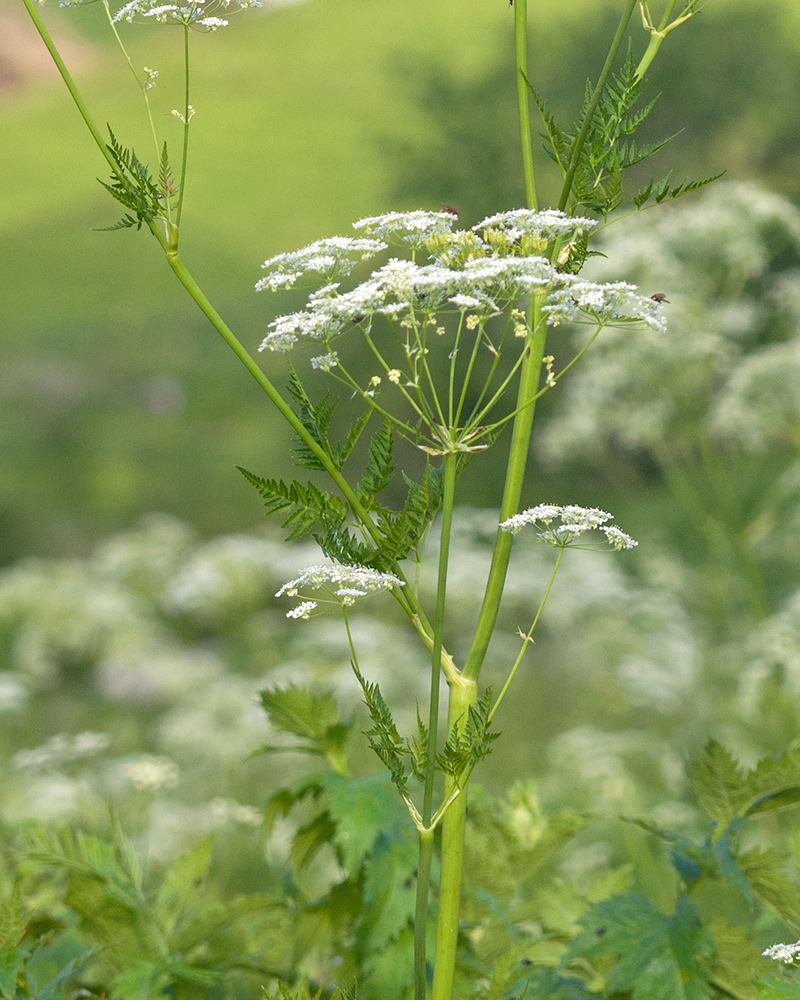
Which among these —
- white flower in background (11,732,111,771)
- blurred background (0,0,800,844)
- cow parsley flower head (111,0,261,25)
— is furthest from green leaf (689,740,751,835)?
blurred background (0,0,800,844)

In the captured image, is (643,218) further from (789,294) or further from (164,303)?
(164,303)

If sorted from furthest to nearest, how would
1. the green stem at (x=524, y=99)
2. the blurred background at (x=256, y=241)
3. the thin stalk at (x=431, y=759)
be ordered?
the blurred background at (x=256, y=241)
the green stem at (x=524, y=99)
the thin stalk at (x=431, y=759)

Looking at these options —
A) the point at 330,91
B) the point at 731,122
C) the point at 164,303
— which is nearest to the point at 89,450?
the point at 164,303

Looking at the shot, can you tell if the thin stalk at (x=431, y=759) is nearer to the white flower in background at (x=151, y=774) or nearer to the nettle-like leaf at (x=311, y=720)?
the nettle-like leaf at (x=311, y=720)

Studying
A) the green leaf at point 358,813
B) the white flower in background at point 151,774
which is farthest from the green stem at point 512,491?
the white flower in background at point 151,774

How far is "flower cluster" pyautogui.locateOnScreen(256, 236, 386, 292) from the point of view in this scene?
0.81 meters

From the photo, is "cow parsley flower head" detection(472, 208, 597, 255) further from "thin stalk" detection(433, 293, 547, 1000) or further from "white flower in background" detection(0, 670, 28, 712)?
"white flower in background" detection(0, 670, 28, 712)

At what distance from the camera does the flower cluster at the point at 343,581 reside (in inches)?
29.4

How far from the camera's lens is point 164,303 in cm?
673

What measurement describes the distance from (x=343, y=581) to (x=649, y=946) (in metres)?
0.52

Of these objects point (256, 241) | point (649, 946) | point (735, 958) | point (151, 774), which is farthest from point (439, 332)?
point (256, 241)

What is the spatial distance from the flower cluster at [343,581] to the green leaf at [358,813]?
330 mm

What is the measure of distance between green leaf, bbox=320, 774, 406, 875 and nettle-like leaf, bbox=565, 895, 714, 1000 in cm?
22

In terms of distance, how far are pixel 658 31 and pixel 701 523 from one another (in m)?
2.52
